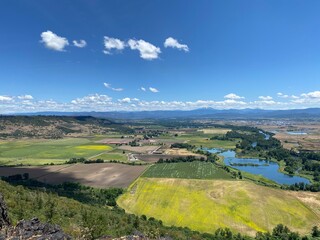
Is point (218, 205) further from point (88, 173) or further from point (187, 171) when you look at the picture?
point (88, 173)

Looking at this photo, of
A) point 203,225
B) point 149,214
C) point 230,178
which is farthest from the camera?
point 230,178

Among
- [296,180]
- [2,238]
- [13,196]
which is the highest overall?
[2,238]

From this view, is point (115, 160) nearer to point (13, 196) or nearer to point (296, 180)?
point (296, 180)

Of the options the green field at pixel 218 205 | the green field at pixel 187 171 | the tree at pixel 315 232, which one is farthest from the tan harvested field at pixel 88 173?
the tree at pixel 315 232

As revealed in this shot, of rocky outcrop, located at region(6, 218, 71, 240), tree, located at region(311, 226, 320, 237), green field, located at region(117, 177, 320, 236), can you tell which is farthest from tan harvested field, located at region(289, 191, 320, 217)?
rocky outcrop, located at region(6, 218, 71, 240)

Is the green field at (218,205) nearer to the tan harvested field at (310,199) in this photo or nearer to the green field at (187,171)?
the tan harvested field at (310,199)

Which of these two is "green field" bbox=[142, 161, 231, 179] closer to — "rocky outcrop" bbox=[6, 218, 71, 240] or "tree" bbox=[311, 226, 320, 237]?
"tree" bbox=[311, 226, 320, 237]

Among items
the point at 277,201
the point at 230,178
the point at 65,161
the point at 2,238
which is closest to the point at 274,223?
the point at 277,201
